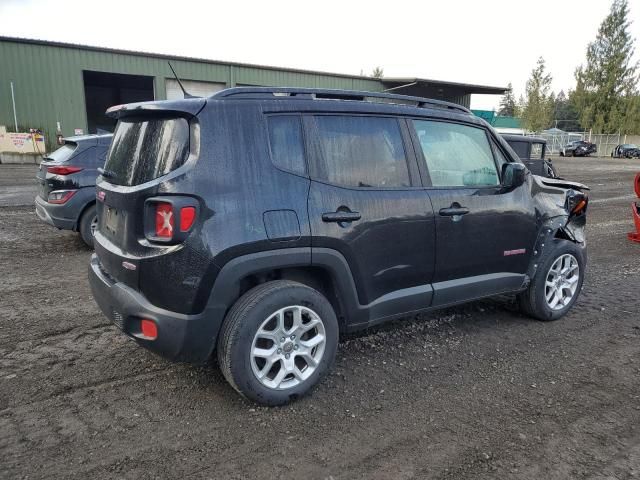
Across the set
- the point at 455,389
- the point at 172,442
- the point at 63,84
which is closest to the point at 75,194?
the point at 172,442

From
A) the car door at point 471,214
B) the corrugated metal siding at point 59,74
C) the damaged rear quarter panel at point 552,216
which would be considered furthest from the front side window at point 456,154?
the corrugated metal siding at point 59,74

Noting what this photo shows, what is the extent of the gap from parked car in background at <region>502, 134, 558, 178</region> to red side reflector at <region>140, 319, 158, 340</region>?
9786mm

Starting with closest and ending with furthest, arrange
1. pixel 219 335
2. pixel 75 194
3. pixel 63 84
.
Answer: pixel 219 335 → pixel 75 194 → pixel 63 84

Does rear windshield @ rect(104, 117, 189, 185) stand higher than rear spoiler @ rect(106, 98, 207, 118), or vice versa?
rear spoiler @ rect(106, 98, 207, 118)

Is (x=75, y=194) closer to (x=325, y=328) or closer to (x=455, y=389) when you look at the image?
(x=325, y=328)

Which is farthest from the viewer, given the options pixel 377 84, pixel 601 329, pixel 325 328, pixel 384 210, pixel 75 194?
pixel 377 84

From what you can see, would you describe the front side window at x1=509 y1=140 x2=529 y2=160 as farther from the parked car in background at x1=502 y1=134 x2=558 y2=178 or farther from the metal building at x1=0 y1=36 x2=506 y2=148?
the metal building at x1=0 y1=36 x2=506 y2=148

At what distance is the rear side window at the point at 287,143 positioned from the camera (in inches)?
120

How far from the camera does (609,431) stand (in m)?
2.87

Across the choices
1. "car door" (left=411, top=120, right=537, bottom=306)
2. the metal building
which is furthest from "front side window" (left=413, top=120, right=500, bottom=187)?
the metal building

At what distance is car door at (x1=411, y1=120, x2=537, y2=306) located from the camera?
146 inches

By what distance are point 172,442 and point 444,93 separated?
36.0m

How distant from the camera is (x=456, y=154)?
3947 millimetres

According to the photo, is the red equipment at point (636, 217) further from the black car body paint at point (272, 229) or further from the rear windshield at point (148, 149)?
the rear windshield at point (148, 149)
